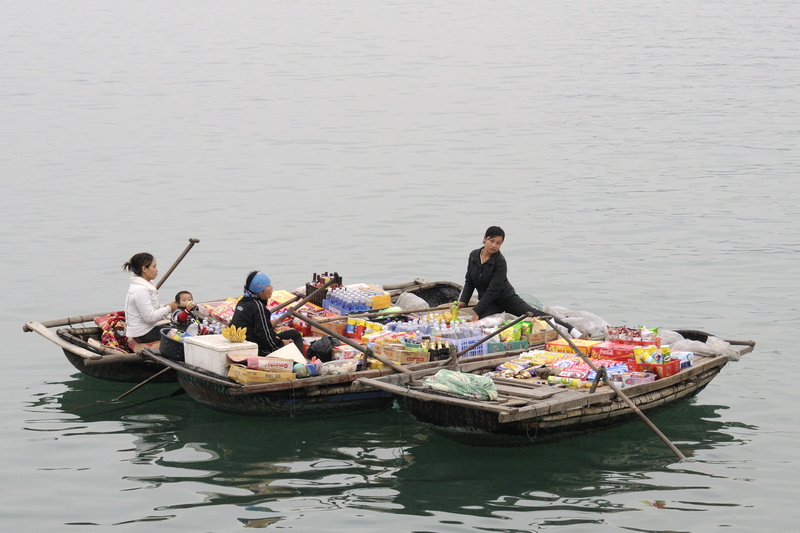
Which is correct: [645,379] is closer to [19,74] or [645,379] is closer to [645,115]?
[645,115]

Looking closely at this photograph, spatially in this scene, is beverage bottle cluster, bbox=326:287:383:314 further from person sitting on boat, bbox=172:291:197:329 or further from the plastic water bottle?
the plastic water bottle

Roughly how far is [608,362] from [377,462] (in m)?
2.11

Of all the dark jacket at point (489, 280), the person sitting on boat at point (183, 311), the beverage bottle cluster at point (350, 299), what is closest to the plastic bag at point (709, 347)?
the dark jacket at point (489, 280)

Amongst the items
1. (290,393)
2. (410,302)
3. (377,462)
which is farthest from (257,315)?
(410,302)

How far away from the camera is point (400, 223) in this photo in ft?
62.2

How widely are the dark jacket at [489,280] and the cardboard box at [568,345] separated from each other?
3.59 feet

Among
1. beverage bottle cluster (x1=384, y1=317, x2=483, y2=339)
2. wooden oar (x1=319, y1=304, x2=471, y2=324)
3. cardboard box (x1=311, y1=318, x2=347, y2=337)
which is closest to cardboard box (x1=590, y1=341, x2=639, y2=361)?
beverage bottle cluster (x1=384, y1=317, x2=483, y2=339)

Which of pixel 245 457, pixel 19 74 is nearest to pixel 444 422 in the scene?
pixel 245 457

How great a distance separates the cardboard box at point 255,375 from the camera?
32.1 feet

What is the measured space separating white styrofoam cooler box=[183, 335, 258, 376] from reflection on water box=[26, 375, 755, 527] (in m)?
0.61

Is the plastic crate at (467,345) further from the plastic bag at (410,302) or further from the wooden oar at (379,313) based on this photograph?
the plastic bag at (410,302)

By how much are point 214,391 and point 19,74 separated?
28.5 m

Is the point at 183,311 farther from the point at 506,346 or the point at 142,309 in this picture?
the point at 506,346

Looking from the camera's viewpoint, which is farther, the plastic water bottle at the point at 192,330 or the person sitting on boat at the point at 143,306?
the person sitting on boat at the point at 143,306
